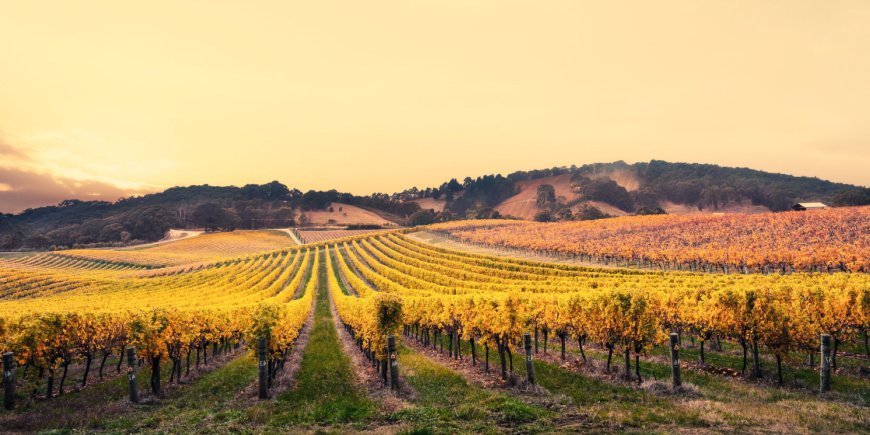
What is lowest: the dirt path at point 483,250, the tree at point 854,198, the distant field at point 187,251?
the distant field at point 187,251

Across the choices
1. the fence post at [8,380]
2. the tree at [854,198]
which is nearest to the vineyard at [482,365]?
the fence post at [8,380]

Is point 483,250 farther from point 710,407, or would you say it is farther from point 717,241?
point 710,407

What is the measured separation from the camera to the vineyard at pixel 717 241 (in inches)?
3145

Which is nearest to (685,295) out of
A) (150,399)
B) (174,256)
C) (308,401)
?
(308,401)

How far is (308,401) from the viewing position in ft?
65.8

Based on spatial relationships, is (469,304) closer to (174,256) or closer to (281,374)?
(281,374)

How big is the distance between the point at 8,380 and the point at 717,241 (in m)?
133

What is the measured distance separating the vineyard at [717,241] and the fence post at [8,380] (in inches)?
3775

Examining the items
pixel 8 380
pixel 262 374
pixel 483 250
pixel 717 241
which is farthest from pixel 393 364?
pixel 717 241

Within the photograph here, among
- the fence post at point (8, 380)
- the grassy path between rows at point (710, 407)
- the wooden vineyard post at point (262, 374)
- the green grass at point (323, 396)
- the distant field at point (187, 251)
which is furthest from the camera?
the distant field at point (187, 251)

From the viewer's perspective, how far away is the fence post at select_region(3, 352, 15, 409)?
1950 cm

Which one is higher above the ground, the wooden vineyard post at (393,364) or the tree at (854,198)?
the tree at (854,198)

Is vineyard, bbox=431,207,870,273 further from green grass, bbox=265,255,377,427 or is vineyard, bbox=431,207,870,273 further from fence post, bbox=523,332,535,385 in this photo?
green grass, bbox=265,255,377,427

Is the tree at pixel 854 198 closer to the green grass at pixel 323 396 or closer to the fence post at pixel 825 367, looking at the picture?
the fence post at pixel 825 367
